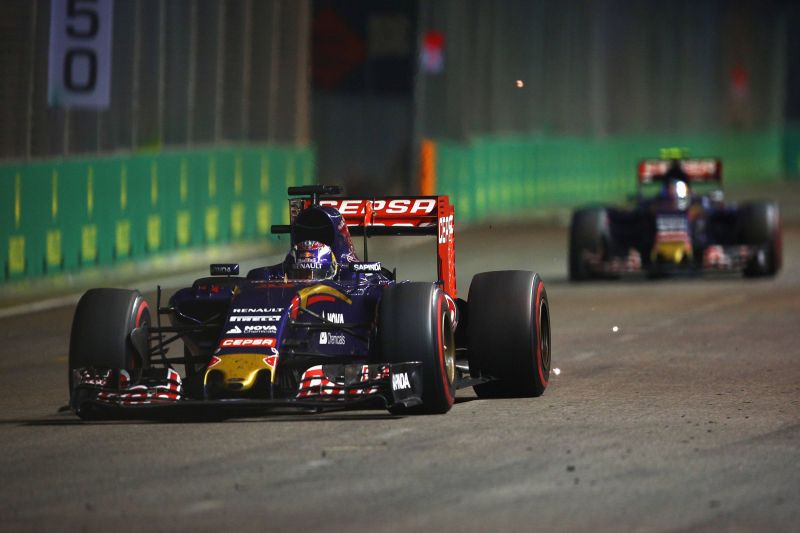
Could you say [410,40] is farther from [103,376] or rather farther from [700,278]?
[103,376]

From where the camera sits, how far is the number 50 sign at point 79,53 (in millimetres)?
22312

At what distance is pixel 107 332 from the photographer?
36.3 feet

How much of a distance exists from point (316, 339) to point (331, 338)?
10cm

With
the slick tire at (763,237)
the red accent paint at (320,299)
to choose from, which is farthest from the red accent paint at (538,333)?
the slick tire at (763,237)

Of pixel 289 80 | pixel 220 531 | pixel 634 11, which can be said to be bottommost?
pixel 220 531

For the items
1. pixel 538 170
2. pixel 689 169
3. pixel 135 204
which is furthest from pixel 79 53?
pixel 538 170

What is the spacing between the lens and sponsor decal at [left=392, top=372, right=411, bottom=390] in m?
10.4

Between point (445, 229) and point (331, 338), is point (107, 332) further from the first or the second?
point (445, 229)

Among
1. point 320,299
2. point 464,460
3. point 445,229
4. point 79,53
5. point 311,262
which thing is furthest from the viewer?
point 79,53

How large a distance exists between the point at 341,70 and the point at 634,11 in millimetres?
20141

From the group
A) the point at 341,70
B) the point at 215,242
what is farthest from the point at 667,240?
the point at 341,70

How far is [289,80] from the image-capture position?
3072 centimetres

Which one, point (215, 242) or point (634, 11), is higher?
point (634, 11)

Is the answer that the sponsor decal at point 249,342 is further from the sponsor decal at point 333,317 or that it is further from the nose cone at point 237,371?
the sponsor decal at point 333,317
